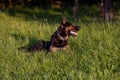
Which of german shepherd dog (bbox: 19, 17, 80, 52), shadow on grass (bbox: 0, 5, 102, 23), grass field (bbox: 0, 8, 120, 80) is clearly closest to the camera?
grass field (bbox: 0, 8, 120, 80)

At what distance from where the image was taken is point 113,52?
27.0 ft

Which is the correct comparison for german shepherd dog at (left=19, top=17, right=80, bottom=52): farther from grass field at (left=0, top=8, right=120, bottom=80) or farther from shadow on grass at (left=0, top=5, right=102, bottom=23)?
shadow on grass at (left=0, top=5, right=102, bottom=23)

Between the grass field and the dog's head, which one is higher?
the dog's head

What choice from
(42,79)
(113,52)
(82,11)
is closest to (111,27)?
(113,52)

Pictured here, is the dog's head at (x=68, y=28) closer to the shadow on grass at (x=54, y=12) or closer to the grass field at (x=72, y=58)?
the grass field at (x=72, y=58)

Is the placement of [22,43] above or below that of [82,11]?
above

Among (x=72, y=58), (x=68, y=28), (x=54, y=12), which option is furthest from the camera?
(x=54, y=12)

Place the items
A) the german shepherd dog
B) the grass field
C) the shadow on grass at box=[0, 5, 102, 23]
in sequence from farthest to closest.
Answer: the shadow on grass at box=[0, 5, 102, 23], the german shepherd dog, the grass field

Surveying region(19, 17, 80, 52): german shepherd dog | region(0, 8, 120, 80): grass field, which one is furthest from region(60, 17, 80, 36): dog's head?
region(0, 8, 120, 80): grass field

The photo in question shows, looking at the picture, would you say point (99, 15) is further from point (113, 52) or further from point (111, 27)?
point (113, 52)

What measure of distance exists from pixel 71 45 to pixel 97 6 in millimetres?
13542

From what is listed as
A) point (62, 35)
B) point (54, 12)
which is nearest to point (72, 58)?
point (62, 35)

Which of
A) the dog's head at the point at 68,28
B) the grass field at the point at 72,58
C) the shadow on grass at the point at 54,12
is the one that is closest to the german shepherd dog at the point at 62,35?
the dog's head at the point at 68,28

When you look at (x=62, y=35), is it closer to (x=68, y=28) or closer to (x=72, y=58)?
(x=68, y=28)
